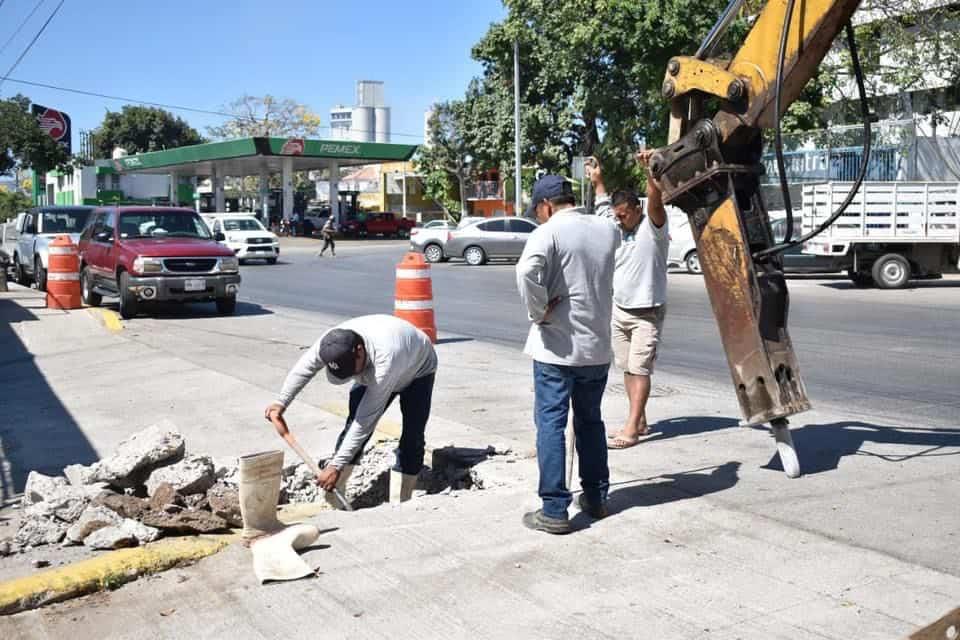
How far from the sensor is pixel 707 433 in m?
7.63

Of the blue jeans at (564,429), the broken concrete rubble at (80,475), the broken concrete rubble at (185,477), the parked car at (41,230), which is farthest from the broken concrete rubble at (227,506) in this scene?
the parked car at (41,230)

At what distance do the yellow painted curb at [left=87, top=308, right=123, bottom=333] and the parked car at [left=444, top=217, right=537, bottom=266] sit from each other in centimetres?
1838

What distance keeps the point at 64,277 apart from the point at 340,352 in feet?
45.4

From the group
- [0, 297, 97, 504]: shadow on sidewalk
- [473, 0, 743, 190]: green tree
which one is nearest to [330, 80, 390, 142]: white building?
[473, 0, 743, 190]: green tree

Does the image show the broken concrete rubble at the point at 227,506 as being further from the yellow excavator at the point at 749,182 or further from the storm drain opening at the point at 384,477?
the yellow excavator at the point at 749,182

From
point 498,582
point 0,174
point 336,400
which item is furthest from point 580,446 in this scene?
point 0,174

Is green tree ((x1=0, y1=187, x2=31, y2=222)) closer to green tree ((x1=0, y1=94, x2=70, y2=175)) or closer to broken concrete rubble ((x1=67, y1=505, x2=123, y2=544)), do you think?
green tree ((x1=0, y1=94, x2=70, y2=175))

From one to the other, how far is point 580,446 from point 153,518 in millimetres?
2263

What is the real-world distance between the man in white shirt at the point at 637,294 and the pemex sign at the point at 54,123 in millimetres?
45401

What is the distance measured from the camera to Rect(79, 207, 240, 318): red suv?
54.0ft

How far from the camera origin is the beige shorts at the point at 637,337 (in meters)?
7.31

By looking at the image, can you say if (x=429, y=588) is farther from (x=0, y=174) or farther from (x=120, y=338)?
(x=0, y=174)

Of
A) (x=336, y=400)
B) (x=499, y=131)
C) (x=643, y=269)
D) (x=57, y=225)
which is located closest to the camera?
(x=643, y=269)

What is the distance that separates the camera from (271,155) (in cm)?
5750
